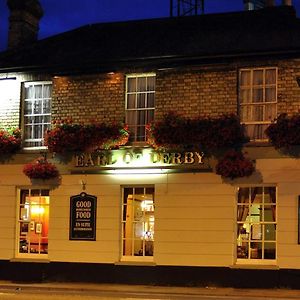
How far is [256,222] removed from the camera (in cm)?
1670

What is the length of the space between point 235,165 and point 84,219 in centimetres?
436

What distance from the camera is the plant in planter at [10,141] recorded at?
18453mm

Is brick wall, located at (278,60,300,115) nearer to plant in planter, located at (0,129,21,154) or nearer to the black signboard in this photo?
the black signboard

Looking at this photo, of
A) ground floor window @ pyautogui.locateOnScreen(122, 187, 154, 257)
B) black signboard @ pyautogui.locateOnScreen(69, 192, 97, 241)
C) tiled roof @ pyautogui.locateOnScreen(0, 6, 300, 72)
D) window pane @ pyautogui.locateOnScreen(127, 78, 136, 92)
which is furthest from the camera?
window pane @ pyautogui.locateOnScreen(127, 78, 136, 92)

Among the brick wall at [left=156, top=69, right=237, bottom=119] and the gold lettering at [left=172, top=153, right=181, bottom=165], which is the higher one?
the brick wall at [left=156, top=69, right=237, bottom=119]

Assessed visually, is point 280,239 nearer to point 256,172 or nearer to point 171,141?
point 256,172

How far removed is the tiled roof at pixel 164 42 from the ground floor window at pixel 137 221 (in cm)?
337

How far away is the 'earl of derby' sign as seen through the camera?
16875 mm

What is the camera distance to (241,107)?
1700 centimetres

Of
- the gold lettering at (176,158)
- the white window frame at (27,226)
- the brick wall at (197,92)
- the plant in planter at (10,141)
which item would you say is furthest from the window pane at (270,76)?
the plant in planter at (10,141)

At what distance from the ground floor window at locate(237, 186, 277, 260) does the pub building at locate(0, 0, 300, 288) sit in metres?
0.03

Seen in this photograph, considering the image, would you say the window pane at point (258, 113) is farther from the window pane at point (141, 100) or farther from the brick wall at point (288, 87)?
the window pane at point (141, 100)

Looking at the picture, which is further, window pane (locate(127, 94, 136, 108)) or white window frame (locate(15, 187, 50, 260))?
white window frame (locate(15, 187, 50, 260))

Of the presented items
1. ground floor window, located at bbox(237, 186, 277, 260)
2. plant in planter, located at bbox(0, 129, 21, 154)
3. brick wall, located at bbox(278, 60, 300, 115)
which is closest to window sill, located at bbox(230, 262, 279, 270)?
ground floor window, located at bbox(237, 186, 277, 260)
